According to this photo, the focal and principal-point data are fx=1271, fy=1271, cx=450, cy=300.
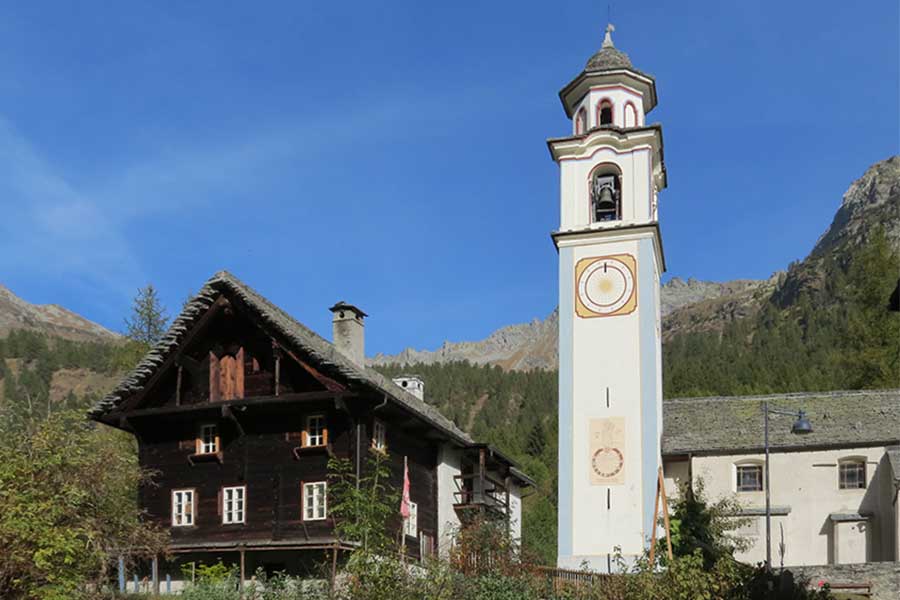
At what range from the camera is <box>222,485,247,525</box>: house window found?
128 feet

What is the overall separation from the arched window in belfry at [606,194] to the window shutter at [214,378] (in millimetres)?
16234

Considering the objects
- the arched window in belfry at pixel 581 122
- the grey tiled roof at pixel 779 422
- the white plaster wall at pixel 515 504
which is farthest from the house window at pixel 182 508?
the arched window in belfry at pixel 581 122

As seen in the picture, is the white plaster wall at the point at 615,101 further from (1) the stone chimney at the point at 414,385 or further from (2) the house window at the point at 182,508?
(2) the house window at the point at 182,508

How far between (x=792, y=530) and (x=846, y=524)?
1.97 m

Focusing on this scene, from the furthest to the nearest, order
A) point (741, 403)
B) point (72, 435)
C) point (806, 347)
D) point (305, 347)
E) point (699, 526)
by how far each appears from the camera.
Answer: point (806, 347), point (741, 403), point (699, 526), point (305, 347), point (72, 435)

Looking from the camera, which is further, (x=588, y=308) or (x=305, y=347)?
(x=588, y=308)

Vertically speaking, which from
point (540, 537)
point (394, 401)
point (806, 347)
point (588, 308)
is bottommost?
point (540, 537)

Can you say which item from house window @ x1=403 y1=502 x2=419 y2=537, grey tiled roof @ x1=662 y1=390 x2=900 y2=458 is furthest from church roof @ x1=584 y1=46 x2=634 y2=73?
house window @ x1=403 y1=502 x2=419 y2=537

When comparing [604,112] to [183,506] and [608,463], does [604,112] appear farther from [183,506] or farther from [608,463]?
[183,506]

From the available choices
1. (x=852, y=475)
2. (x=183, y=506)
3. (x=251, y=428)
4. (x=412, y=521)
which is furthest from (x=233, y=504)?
(x=852, y=475)

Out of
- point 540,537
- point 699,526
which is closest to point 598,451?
point 699,526

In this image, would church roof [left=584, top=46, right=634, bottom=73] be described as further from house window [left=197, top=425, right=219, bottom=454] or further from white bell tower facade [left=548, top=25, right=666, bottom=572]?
house window [left=197, top=425, right=219, bottom=454]

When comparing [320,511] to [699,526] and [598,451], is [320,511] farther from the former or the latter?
[699,526]

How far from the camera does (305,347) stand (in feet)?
124
